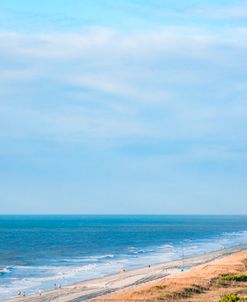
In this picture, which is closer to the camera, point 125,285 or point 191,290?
point 191,290

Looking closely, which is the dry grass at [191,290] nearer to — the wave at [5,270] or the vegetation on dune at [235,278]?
the vegetation on dune at [235,278]

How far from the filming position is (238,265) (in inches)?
3410

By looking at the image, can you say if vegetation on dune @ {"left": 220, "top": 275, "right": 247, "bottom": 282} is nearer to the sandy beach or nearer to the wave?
the sandy beach

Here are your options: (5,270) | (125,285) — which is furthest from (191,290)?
(5,270)

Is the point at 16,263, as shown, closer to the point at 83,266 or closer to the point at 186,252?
the point at 83,266

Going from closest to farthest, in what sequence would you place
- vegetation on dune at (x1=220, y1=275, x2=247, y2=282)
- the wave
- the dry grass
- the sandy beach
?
the dry grass < the sandy beach < vegetation on dune at (x1=220, y1=275, x2=247, y2=282) < the wave

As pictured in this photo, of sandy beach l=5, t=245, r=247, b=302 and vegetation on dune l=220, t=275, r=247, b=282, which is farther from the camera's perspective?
vegetation on dune l=220, t=275, r=247, b=282

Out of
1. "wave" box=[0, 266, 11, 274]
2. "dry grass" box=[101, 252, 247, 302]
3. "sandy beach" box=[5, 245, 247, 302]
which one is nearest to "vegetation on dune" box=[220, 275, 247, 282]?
"dry grass" box=[101, 252, 247, 302]

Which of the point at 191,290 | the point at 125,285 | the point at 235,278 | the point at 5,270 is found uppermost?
the point at 5,270

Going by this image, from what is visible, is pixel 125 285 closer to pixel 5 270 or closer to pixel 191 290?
pixel 191 290

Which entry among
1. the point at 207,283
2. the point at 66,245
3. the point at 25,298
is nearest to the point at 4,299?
the point at 25,298

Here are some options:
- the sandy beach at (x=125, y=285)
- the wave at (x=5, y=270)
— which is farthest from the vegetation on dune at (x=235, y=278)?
the wave at (x=5, y=270)

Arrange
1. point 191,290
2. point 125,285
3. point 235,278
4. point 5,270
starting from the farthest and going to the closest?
point 5,270
point 125,285
point 235,278
point 191,290

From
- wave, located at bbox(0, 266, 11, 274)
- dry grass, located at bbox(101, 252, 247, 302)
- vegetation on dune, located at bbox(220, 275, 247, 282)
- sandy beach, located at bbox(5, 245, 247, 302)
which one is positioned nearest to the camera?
dry grass, located at bbox(101, 252, 247, 302)
